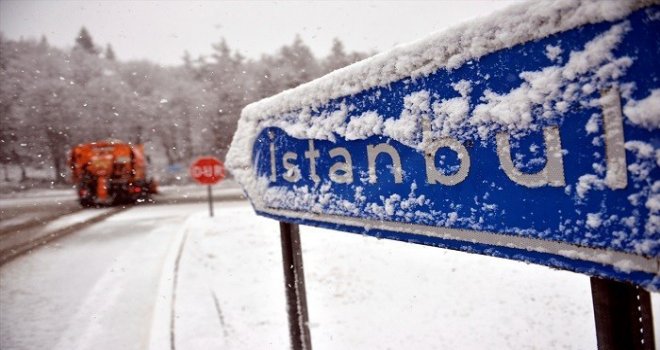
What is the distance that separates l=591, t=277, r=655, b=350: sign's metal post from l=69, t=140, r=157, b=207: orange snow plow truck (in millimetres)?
18521

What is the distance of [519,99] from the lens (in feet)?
2.10

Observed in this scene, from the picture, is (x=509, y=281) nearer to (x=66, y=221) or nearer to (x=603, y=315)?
(x=603, y=315)

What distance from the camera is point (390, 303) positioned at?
3.41m

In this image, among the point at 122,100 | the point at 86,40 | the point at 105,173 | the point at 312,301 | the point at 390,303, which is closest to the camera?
the point at 390,303

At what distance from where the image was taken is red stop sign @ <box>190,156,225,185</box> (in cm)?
977

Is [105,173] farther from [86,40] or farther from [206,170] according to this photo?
[86,40]

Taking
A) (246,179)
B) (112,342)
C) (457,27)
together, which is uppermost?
(457,27)

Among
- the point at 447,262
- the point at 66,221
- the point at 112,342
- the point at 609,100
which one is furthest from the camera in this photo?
the point at 66,221

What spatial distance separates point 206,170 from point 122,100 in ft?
134

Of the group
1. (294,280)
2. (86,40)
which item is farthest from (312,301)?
(86,40)

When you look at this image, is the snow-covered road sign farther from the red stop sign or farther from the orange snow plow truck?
the orange snow plow truck

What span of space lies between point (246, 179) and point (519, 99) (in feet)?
3.91

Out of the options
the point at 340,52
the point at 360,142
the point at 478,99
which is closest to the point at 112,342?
the point at 360,142

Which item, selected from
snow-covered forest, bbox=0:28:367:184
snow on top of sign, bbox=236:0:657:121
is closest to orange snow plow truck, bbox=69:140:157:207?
snow on top of sign, bbox=236:0:657:121
